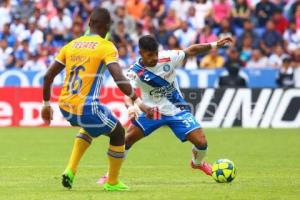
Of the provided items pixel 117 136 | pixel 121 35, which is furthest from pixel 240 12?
pixel 117 136

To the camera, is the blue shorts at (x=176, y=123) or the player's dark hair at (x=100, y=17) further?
the blue shorts at (x=176, y=123)

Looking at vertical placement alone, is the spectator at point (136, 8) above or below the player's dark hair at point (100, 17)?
below

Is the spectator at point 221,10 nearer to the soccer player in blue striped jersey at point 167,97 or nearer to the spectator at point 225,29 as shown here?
the spectator at point 225,29

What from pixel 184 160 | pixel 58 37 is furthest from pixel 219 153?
pixel 58 37

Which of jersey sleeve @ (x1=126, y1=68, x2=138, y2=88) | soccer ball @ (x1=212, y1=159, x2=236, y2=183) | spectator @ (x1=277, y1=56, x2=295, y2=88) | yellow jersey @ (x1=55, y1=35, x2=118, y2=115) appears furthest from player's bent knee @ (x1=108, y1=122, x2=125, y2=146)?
spectator @ (x1=277, y1=56, x2=295, y2=88)

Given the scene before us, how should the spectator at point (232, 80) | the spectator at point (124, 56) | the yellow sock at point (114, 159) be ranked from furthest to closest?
the spectator at point (124, 56) < the spectator at point (232, 80) < the yellow sock at point (114, 159)

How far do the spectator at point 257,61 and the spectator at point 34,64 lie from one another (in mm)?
6249

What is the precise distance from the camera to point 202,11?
29.6 m

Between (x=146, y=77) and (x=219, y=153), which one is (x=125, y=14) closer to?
(x=219, y=153)

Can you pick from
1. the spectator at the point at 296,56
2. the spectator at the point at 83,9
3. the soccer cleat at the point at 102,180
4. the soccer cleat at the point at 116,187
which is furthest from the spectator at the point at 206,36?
the soccer cleat at the point at 116,187

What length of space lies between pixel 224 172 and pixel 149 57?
193 centimetres

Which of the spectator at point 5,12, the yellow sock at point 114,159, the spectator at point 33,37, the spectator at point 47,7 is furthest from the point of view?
the spectator at point 47,7

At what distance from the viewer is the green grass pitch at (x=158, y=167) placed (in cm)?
1111

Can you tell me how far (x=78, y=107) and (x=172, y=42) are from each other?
1621cm
